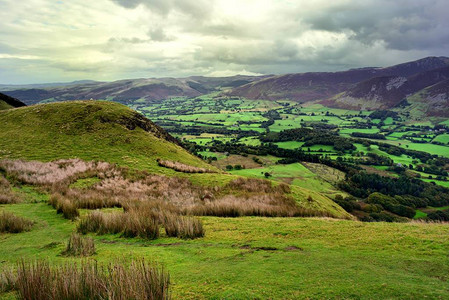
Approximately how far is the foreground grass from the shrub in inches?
14.2

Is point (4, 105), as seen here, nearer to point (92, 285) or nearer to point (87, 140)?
point (87, 140)

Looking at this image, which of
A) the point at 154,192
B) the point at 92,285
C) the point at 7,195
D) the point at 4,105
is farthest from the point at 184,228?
the point at 4,105

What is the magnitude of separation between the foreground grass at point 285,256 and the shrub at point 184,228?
0.36 metres

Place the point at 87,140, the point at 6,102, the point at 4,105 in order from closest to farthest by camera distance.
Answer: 1. the point at 87,140
2. the point at 4,105
3. the point at 6,102

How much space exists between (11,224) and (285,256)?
37.8 ft

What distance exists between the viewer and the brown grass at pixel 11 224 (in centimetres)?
1012

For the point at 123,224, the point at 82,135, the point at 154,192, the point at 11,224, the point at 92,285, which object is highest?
the point at 82,135

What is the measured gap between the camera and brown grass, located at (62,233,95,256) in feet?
25.4

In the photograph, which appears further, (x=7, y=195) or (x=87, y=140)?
(x=87, y=140)

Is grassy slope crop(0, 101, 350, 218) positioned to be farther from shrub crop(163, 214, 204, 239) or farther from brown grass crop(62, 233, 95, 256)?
brown grass crop(62, 233, 95, 256)

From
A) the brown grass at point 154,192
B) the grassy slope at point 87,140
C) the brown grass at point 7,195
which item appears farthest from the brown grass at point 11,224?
the grassy slope at point 87,140

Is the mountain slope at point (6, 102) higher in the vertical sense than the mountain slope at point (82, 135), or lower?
higher

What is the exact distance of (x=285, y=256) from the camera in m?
7.52

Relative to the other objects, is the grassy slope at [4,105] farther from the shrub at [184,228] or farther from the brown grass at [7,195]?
the shrub at [184,228]
